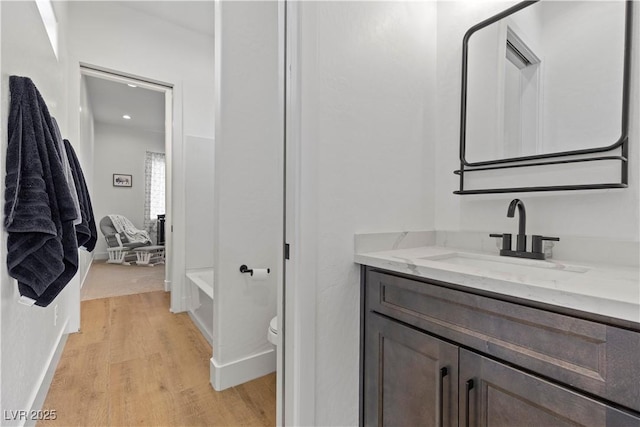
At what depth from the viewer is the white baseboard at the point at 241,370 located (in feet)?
5.73

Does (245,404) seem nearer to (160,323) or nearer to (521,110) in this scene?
(160,323)

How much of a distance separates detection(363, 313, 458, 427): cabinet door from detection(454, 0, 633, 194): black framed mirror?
0.76 meters

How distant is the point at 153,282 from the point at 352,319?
3808mm

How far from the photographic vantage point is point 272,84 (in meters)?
1.92

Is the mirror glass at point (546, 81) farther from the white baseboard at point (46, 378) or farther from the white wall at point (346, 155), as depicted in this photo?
the white baseboard at point (46, 378)

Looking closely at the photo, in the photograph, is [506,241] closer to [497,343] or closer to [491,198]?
[491,198]

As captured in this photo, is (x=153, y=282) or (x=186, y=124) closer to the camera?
(x=186, y=124)

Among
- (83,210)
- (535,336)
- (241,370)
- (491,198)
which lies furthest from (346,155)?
(83,210)

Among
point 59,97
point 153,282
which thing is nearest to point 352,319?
point 59,97

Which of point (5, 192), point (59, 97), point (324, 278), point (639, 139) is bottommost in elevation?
point (324, 278)

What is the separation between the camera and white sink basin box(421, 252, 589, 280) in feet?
3.03

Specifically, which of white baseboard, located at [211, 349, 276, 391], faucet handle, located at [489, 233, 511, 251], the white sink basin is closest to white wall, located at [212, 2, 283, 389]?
white baseboard, located at [211, 349, 276, 391]

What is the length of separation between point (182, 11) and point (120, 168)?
15.1ft

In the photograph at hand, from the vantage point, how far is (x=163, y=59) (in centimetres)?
292
